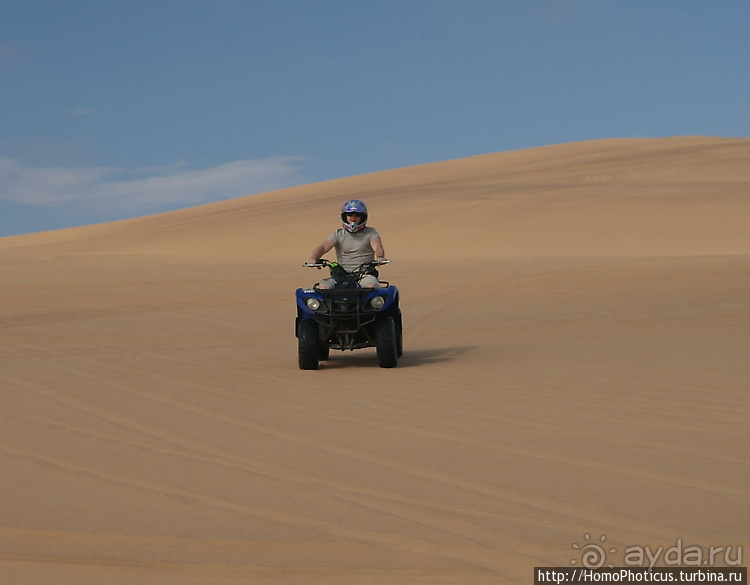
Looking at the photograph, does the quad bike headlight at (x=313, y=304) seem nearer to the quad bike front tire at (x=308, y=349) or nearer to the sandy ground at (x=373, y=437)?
the quad bike front tire at (x=308, y=349)

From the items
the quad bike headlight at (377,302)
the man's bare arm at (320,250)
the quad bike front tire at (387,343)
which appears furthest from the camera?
the man's bare arm at (320,250)

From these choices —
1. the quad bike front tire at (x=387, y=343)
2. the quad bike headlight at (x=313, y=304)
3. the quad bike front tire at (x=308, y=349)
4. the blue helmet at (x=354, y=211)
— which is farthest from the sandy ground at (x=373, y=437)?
the blue helmet at (x=354, y=211)

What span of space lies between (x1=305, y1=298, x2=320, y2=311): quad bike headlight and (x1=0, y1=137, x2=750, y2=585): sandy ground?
71 centimetres

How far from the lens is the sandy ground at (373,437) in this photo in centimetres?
394

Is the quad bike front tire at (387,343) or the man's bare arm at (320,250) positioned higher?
the man's bare arm at (320,250)

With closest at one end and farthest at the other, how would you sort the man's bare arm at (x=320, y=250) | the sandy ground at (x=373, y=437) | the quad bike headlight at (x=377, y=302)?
1. the sandy ground at (x=373, y=437)
2. the quad bike headlight at (x=377, y=302)
3. the man's bare arm at (x=320, y=250)

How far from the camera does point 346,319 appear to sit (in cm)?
991

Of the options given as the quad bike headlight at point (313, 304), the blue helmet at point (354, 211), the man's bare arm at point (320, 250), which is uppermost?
the blue helmet at point (354, 211)

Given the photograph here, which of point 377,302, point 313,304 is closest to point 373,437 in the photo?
point 377,302

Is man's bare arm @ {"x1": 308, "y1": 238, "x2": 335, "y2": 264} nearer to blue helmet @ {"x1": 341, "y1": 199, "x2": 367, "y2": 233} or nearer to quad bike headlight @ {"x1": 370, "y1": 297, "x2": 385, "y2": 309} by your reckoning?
blue helmet @ {"x1": 341, "y1": 199, "x2": 367, "y2": 233}

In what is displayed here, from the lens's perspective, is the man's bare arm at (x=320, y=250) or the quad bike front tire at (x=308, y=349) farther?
the man's bare arm at (x=320, y=250)

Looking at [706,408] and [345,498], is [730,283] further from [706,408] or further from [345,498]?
[345,498]

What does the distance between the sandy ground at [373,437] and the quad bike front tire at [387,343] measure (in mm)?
385

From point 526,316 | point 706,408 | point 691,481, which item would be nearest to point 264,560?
point 691,481
